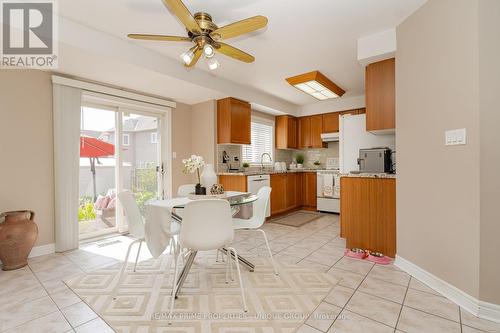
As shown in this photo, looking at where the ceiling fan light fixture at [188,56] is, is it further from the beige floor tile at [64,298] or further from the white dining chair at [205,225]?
the beige floor tile at [64,298]

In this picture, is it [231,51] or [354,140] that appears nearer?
[231,51]

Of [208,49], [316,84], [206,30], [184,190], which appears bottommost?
[184,190]

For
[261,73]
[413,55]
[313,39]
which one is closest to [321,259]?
[413,55]

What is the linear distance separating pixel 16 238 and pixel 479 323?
4.10m

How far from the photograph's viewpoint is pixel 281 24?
2.44m

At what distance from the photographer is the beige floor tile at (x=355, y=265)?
2.41m

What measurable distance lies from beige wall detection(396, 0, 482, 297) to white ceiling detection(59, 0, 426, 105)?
16.4 inches

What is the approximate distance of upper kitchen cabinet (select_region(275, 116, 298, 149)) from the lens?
5.83m

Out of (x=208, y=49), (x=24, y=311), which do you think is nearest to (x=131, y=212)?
(x=24, y=311)

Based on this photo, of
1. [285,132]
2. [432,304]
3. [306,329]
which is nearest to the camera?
[306,329]

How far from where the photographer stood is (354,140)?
350 cm

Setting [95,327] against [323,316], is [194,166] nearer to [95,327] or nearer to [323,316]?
[95,327]

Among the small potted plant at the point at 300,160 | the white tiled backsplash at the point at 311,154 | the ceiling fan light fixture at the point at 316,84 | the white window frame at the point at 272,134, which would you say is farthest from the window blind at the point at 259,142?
the ceiling fan light fixture at the point at 316,84

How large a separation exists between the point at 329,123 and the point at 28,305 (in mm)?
Result: 5660
